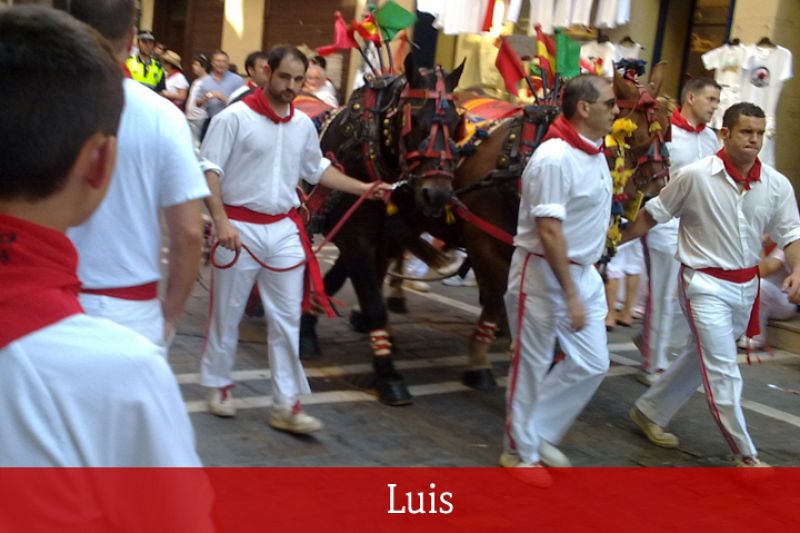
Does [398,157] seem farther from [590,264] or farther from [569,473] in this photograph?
[569,473]

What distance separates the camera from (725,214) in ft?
18.0

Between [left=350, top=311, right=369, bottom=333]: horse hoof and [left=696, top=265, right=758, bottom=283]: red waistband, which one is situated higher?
[left=696, top=265, right=758, bottom=283]: red waistband

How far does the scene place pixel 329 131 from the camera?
712 cm

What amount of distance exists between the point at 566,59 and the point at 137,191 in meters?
4.50

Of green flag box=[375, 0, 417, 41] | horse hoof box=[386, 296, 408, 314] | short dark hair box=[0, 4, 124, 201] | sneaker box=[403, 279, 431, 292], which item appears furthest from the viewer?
sneaker box=[403, 279, 431, 292]

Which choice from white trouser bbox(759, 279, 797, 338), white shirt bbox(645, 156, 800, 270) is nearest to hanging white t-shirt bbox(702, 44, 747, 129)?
white trouser bbox(759, 279, 797, 338)

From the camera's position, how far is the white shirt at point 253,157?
533 cm

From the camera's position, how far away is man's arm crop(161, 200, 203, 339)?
3053 mm

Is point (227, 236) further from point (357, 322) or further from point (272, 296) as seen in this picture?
point (357, 322)

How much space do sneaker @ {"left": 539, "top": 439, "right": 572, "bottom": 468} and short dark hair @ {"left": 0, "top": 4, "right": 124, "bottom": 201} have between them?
418cm

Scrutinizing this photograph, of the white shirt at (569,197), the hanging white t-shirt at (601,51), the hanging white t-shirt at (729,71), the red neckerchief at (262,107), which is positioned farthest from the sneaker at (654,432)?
the hanging white t-shirt at (601,51)

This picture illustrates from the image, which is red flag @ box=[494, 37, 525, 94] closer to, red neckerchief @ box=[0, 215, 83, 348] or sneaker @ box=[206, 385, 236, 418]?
sneaker @ box=[206, 385, 236, 418]

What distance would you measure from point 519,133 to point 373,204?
1.09m

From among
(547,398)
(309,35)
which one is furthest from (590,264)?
(309,35)
